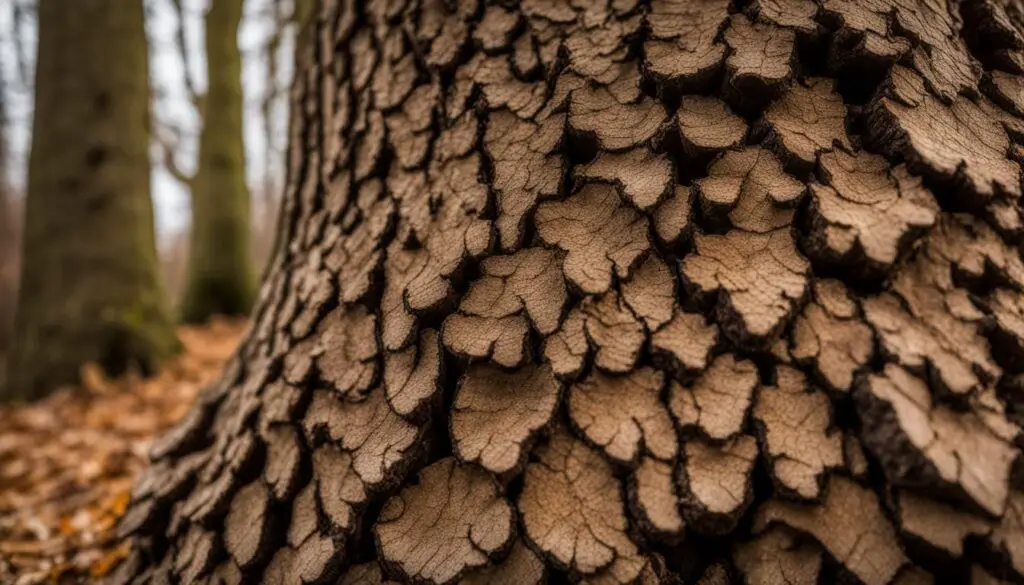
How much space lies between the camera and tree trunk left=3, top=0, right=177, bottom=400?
291cm

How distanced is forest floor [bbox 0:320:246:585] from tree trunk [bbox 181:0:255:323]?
2.07 metres

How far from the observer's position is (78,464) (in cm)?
191

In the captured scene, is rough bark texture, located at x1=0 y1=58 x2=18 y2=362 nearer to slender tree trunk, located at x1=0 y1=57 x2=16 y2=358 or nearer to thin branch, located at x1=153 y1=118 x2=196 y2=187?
slender tree trunk, located at x1=0 y1=57 x2=16 y2=358

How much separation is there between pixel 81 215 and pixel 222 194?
2436 millimetres

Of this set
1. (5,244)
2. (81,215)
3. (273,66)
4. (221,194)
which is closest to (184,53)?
(273,66)

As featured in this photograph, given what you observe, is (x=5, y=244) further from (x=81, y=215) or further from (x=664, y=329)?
(x=664, y=329)

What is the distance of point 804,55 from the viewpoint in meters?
1.00

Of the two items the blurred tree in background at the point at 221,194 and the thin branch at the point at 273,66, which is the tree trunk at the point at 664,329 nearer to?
the blurred tree in background at the point at 221,194

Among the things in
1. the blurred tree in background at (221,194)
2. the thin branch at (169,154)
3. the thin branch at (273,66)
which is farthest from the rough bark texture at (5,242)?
the thin branch at (273,66)

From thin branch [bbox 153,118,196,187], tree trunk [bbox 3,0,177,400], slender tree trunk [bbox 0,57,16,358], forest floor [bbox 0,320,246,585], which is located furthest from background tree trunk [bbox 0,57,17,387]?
forest floor [bbox 0,320,246,585]

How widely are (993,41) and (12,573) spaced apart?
241 centimetres

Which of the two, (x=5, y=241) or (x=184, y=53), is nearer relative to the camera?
(x=184, y=53)

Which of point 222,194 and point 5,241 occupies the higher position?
point 222,194

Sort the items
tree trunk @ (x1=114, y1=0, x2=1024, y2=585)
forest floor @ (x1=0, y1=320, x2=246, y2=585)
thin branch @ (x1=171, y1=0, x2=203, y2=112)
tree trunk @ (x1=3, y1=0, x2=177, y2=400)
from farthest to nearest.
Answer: thin branch @ (x1=171, y1=0, x2=203, y2=112), tree trunk @ (x1=3, y1=0, x2=177, y2=400), forest floor @ (x1=0, y1=320, x2=246, y2=585), tree trunk @ (x1=114, y1=0, x2=1024, y2=585)
